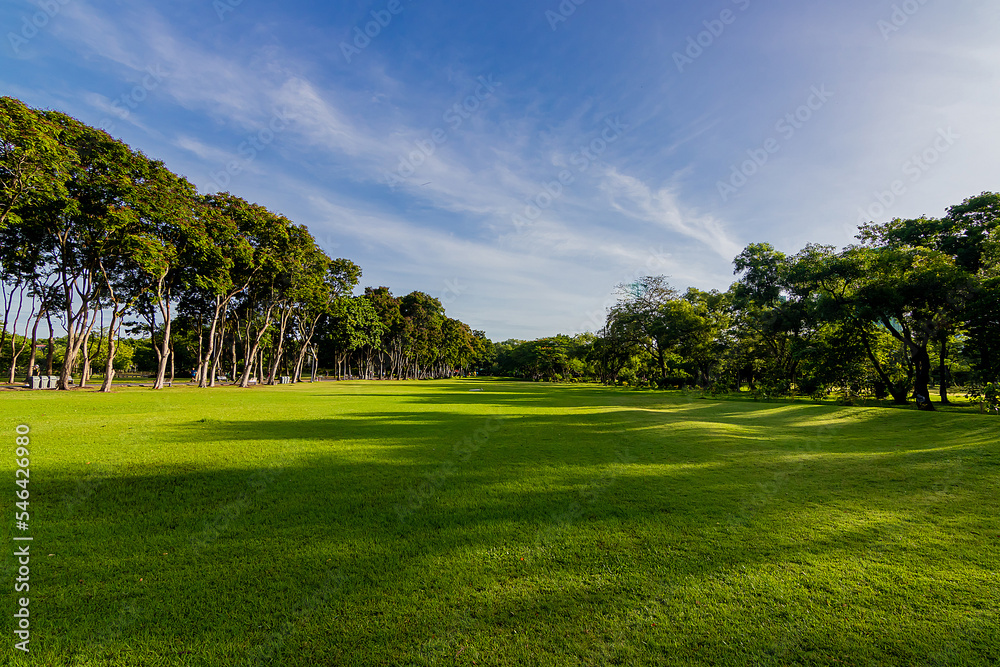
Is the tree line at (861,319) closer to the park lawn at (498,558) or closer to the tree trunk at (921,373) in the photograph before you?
the tree trunk at (921,373)

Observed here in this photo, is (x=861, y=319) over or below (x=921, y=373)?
over

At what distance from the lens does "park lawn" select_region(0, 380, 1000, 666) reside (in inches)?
105

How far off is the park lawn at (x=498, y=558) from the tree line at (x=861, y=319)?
16.5 metres

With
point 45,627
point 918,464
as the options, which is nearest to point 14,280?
point 45,627

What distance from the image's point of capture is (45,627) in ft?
9.01

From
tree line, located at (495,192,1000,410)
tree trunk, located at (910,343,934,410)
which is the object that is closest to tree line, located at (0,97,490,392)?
tree line, located at (495,192,1000,410)

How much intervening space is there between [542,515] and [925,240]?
35176 millimetres

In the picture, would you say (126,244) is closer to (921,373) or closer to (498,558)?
(498,558)

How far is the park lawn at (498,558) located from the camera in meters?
2.66

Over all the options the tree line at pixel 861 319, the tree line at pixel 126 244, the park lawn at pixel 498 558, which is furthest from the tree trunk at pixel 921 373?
the tree line at pixel 126 244

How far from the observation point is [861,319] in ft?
72.1

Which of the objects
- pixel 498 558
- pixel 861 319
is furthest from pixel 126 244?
pixel 861 319

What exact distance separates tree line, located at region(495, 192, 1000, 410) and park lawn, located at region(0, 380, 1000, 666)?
16513 mm

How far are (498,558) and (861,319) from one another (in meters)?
27.1
